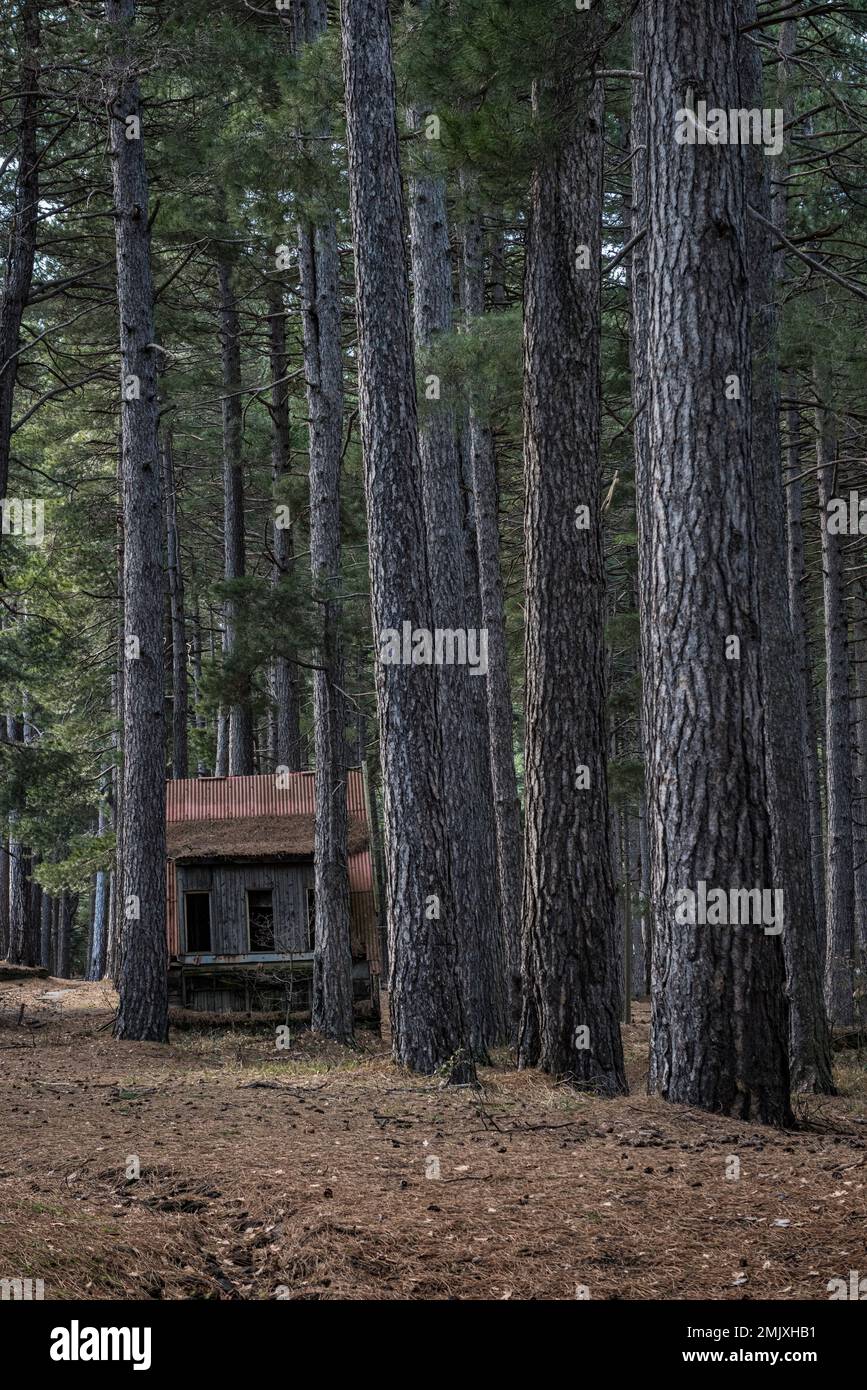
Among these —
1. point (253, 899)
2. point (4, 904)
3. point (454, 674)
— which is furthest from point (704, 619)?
point (4, 904)

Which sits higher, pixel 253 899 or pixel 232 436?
pixel 232 436

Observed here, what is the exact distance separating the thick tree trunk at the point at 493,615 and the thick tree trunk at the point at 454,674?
24.1 inches

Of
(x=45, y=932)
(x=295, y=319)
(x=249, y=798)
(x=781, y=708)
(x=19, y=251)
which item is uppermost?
(x=295, y=319)

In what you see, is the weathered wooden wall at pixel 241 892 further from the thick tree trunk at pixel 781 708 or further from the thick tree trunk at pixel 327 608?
the thick tree trunk at pixel 781 708

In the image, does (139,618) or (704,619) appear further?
(139,618)

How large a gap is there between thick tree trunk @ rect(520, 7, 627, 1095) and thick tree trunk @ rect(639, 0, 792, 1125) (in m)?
1.50

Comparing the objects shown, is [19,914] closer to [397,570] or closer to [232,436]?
[232,436]

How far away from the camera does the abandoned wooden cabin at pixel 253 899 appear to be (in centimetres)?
1981

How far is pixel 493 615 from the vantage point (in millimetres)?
16156

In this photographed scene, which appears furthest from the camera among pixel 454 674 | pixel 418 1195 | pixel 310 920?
pixel 310 920

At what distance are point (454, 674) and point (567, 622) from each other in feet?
13.9

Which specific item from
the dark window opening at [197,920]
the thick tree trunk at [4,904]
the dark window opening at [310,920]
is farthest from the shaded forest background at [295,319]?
the thick tree trunk at [4,904]

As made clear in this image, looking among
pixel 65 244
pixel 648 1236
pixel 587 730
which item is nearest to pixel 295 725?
pixel 65 244

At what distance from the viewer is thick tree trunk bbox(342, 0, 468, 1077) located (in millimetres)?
10180
